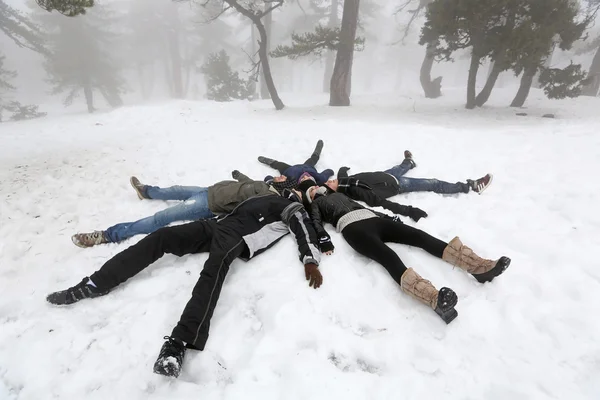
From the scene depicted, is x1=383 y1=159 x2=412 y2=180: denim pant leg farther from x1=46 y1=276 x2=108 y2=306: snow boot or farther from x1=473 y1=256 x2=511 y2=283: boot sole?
x1=46 y1=276 x2=108 y2=306: snow boot

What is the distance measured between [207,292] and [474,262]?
2.73m

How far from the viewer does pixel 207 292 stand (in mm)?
2863

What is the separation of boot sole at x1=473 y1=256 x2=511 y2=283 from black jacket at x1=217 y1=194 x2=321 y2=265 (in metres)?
1.69

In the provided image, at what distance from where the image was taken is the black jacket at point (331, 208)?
398 centimetres

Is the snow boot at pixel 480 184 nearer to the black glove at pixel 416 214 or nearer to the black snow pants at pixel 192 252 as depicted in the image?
the black glove at pixel 416 214

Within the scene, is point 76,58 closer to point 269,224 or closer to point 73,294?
point 73,294

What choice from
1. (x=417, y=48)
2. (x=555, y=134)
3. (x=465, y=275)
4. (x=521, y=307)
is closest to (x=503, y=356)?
(x=521, y=307)

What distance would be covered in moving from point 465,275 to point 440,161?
11.9ft

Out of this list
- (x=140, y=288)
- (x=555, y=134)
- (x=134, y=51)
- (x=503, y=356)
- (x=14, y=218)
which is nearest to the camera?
(x=503, y=356)

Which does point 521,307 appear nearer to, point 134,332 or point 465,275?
point 465,275

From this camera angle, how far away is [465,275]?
3266mm

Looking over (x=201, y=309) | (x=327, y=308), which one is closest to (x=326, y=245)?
(x=327, y=308)

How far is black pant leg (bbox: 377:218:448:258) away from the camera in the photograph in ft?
11.3

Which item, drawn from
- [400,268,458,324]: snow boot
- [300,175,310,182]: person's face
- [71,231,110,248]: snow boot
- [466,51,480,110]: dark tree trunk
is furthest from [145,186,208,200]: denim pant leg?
[466,51,480,110]: dark tree trunk
